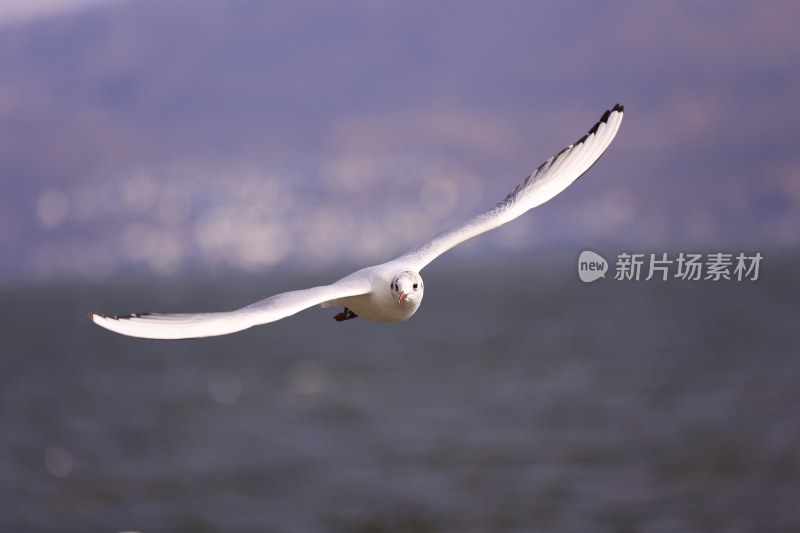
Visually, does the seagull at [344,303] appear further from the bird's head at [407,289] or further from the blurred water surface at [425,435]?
the blurred water surface at [425,435]

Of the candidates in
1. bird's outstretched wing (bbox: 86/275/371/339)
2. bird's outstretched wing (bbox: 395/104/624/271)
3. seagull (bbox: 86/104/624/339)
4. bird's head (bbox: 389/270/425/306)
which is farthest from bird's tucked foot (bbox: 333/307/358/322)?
bird's outstretched wing (bbox: 395/104/624/271)

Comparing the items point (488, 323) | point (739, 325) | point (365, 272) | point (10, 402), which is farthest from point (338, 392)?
point (365, 272)

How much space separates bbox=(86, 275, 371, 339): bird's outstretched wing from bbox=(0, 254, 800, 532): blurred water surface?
2210 cm

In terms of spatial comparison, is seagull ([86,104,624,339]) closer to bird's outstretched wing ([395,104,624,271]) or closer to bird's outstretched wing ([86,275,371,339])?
bird's outstretched wing ([86,275,371,339])

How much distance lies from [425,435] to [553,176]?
48233mm

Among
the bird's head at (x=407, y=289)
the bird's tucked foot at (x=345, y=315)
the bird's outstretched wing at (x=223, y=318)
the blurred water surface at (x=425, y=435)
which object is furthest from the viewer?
the blurred water surface at (x=425, y=435)

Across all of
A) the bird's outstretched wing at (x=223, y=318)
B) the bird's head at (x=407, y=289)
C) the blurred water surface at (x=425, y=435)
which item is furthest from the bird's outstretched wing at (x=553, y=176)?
the blurred water surface at (x=425, y=435)

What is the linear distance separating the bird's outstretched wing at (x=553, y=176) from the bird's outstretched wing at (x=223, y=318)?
2238mm

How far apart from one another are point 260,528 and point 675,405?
28845mm

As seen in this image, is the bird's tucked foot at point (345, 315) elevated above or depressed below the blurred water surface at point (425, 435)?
below

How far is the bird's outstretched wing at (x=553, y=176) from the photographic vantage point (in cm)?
941

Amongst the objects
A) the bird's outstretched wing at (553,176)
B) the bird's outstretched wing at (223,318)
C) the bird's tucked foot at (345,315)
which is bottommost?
the bird's outstretched wing at (223,318)

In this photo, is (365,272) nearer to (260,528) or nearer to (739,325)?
(260,528)

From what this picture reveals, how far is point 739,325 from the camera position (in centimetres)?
10419
